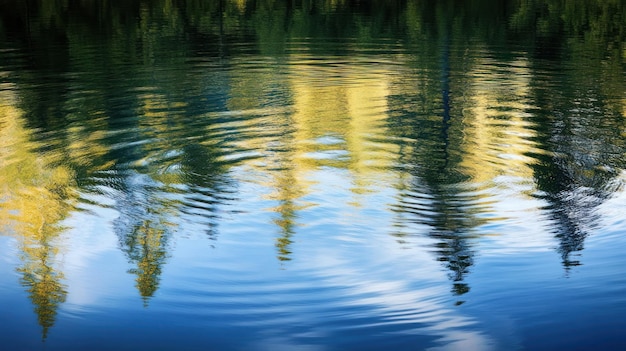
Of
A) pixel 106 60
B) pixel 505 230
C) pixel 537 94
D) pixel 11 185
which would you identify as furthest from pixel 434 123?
pixel 106 60

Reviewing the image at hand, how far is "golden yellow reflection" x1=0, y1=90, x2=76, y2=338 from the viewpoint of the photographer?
7.81m

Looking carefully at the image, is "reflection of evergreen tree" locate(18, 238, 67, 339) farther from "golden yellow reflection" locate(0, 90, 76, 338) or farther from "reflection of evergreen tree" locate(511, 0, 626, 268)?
"reflection of evergreen tree" locate(511, 0, 626, 268)

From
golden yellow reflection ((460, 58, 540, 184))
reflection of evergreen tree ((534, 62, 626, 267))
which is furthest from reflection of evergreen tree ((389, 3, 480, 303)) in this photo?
reflection of evergreen tree ((534, 62, 626, 267))

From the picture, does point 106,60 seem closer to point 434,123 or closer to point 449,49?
point 449,49

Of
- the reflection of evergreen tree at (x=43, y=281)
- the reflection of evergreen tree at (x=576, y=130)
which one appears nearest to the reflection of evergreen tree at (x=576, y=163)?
the reflection of evergreen tree at (x=576, y=130)

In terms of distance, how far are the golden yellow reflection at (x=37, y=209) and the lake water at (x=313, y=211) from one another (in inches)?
1.2

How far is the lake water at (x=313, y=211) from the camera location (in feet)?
23.6

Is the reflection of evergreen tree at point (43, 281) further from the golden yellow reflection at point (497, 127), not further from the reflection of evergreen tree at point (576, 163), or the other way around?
the golden yellow reflection at point (497, 127)

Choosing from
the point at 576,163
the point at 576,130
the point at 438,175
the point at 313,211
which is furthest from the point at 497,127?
the point at 313,211

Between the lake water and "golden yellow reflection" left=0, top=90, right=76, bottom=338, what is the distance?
3 centimetres

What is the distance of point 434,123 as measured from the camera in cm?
1470

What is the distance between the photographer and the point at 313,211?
9953mm

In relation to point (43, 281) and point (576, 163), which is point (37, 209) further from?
point (576, 163)

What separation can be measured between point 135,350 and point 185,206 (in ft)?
11.2
